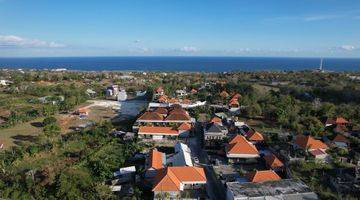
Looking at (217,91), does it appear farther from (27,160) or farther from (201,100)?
(27,160)

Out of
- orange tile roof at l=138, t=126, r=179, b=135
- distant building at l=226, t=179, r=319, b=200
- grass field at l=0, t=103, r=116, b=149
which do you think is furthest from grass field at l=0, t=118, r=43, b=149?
distant building at l=226, t=179, r=319, b=200

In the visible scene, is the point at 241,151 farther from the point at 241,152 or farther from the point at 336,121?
the point at 336,121

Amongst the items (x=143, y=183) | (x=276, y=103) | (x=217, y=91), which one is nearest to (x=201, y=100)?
(x=217, y=91)

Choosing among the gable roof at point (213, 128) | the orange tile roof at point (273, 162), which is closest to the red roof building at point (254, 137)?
the gable roof at point (213, 128)

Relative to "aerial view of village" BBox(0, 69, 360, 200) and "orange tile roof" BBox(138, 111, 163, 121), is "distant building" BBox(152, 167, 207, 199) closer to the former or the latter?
"aerial view of village" BBox(0, 69, 360, 200)

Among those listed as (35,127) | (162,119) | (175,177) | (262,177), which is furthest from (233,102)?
(175,177)

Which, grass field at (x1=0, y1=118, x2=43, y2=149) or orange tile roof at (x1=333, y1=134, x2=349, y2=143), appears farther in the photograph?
grass field at (x1=0, y1=118, x2=43, y2=149)
